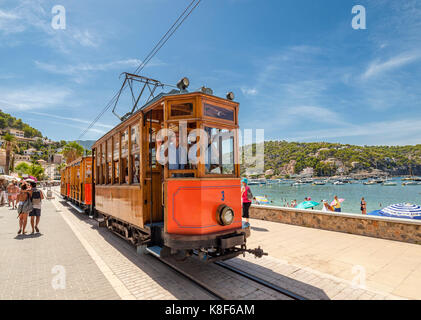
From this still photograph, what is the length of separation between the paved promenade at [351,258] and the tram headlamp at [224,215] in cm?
175

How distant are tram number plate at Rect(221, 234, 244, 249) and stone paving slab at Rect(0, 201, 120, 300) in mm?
1862

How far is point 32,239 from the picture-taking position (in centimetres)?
767

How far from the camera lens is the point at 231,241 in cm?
419

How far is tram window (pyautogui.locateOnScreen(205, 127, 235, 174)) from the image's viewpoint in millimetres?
4457

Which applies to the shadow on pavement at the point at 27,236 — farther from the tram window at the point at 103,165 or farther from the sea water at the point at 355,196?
the sea water at the point at 355,196

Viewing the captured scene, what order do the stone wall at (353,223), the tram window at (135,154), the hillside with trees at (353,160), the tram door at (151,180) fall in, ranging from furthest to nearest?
the hillside with trees at (353,160), the stone wall at (353,223), the tram window at (135,154), the tram door at (151,180)

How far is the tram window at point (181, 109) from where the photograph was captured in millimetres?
4371

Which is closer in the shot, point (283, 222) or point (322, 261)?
point (322, 261)

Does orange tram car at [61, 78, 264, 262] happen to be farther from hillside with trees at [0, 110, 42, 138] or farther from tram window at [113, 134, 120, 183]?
hillside with trees at [0, 110, 42, 138]

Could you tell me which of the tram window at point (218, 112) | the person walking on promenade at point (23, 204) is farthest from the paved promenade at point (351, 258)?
the person walking on promenade at point (23, 204)

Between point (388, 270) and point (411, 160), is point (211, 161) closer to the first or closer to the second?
point (388, 270)

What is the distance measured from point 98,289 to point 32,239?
5.30 meters

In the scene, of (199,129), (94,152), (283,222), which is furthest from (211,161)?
(94,152)
